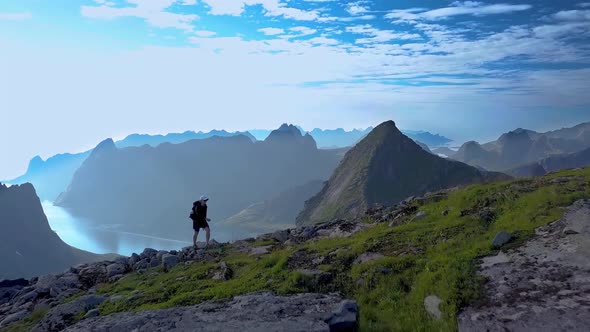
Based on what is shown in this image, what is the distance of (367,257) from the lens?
1719 centimetres

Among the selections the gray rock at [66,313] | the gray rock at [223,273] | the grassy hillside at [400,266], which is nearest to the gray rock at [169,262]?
the grassy hillside at [400,266]

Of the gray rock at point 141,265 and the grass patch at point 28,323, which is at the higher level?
the gray rock at point 141,265

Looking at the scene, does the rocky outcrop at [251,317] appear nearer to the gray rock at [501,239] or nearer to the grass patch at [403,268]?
the grass patch at [403,268]

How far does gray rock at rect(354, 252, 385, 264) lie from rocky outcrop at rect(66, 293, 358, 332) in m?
3.11

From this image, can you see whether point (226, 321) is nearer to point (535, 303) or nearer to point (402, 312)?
point (402, 312)

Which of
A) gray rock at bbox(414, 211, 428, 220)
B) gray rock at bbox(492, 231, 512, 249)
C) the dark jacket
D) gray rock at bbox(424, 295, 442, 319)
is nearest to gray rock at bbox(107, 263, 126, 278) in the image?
the dark jacket

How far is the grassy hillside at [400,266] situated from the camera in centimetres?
1273

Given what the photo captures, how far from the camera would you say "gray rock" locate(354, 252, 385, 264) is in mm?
16750

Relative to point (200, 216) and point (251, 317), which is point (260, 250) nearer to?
point (200, 216)

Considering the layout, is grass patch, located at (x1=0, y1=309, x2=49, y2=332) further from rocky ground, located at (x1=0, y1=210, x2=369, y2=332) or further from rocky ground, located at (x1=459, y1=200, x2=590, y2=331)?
rocky ground, located at (x1=459, y1=200, x2=590, y2=331)

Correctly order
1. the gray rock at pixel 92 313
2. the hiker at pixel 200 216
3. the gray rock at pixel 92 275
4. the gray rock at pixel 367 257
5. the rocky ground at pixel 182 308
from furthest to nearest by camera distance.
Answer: the hiker at pixel 200 216 → the gray rock at pixel 92 275 → the gray rock at pixel 367 257 → the gray rock at pixel 92 313 → the rocky ground at pixel 182 308

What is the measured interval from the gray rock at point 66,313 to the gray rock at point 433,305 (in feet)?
46.2

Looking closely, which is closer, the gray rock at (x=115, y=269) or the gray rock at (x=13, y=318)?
the gray rock at (x=13, y=318)

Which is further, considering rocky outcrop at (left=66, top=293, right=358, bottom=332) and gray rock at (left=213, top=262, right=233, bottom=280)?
gray rock at (left=213, top=262, right=233, bottom=280)
